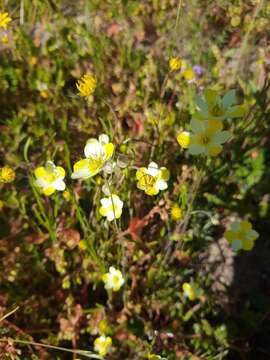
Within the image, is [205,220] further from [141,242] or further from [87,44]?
[87,44]

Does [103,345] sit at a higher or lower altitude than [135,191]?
lower

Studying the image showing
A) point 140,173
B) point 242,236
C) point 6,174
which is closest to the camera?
point 140,173

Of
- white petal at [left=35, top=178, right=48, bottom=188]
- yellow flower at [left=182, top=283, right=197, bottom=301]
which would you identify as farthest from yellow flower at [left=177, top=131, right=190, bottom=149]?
yellow flower at [left=182, top=283, right=197, bottom=301]

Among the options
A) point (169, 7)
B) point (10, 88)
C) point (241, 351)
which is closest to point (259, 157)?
point (241, 351)

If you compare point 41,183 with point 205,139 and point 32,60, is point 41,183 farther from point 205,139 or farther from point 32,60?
point 32,60

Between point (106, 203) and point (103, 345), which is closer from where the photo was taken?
point (106, 203)

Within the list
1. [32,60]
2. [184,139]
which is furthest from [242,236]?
[32,60]
